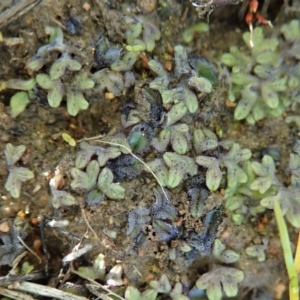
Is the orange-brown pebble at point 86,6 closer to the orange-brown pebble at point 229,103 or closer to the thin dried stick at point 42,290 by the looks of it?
the orange-brown pebble at point 229,103

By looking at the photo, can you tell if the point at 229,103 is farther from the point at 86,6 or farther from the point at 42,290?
the point at 42,290

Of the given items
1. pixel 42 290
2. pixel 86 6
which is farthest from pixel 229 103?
pixel 42 290

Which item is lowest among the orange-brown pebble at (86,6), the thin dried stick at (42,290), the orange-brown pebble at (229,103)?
the thin dried stick at (42,290)

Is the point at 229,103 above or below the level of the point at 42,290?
above

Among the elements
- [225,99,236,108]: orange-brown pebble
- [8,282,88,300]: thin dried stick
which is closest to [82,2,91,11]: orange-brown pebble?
[225,99,236,108]: orange-brown pebble

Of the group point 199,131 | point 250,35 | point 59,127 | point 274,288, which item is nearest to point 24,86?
point 59,127

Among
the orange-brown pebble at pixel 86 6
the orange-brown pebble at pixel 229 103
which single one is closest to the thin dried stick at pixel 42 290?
the orange-brown pebble at pixel 229 103

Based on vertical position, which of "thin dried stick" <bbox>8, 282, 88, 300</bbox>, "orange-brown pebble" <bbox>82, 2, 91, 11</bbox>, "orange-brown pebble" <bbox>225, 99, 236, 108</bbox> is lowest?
"thin dried stick" <bbox>8, 282, 88, 300</bbox>

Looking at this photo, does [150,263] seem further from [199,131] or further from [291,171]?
[291,171]

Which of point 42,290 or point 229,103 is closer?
point 42,290

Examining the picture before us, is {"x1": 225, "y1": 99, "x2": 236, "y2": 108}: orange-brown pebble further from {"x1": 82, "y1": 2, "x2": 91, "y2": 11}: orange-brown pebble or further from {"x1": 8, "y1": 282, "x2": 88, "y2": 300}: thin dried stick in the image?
{"x1": 8, "y1": 282, "x2": 88, "y2": 300}: thin dried stick

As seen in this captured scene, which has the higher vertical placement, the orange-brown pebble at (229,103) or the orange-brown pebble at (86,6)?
the orange-brown pebble at (86,6)

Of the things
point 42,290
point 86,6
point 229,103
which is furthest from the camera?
point 229,103
